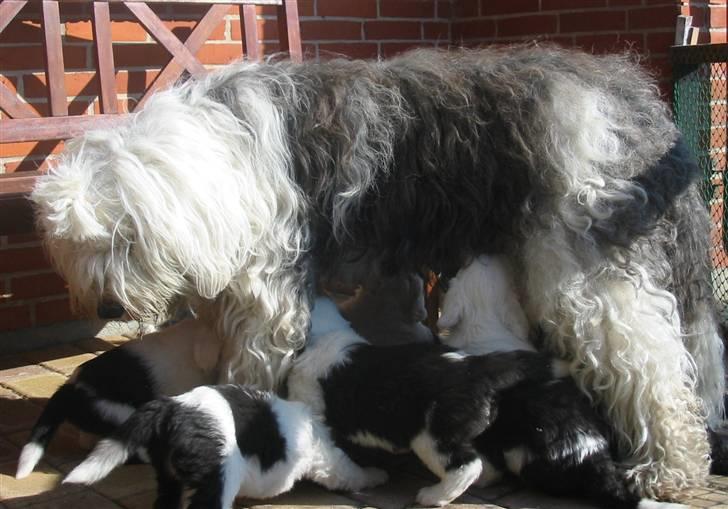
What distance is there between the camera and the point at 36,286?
5.34m

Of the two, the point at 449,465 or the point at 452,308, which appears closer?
the point at 449,465

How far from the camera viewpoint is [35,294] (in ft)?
17.5

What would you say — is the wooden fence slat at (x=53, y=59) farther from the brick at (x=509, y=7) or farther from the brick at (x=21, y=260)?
the brick at (x=509, y=7)

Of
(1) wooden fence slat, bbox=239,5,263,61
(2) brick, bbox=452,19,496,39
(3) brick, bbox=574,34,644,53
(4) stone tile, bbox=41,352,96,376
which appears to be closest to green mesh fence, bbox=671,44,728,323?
(3) brick, bbox=574,34,644,53

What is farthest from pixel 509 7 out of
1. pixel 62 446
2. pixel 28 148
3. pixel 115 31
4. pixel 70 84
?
pixel 62 446

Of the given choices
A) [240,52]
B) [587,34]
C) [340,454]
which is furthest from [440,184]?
[587,34]

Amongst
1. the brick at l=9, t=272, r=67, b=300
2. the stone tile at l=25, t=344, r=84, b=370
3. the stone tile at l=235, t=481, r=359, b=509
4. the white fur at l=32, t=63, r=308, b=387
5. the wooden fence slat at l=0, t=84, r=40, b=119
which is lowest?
the stone tile at l=25, t=344, r=84, b=370

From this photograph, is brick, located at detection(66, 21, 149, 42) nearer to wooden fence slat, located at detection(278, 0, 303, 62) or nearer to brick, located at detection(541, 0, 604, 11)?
wooden fence slat, located at detection(278, 0, 303, 62)

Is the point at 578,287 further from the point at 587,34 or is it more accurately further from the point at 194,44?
the point at 587,34

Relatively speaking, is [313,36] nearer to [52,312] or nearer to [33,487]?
[52,312]

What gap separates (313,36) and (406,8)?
77 cm

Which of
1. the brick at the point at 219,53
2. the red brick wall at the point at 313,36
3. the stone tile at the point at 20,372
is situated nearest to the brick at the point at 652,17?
the red brick wall at the point at 313,36

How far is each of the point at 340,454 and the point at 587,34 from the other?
3712mm

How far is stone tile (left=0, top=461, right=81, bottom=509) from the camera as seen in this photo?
3422mm
